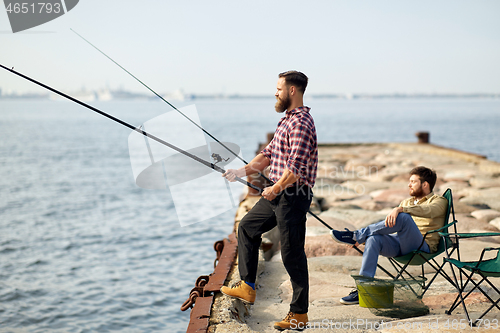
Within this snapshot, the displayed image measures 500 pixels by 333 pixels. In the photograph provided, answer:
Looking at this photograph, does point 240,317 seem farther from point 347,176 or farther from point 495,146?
point 495,146

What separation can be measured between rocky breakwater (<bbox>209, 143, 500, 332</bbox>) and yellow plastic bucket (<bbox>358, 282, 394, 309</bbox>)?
0.11 m

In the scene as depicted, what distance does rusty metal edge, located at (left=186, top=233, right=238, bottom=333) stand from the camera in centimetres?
358

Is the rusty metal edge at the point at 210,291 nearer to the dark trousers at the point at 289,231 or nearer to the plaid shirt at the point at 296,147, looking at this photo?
the dark trousers at the point at 289,231

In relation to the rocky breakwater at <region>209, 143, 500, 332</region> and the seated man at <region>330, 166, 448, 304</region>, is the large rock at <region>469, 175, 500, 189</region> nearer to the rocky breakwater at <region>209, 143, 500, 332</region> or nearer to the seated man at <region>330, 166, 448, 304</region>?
the rocky breakwater at <region>209, 143, 500, 332</region>

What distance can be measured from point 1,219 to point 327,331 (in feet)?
43.6

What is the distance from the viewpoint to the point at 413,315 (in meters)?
3.78

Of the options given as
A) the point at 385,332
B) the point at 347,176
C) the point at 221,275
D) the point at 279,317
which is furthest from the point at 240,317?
the point at 347,176

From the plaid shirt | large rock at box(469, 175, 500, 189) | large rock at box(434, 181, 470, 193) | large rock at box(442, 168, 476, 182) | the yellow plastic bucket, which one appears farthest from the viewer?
large rock at box(442, 168, 476, 182)

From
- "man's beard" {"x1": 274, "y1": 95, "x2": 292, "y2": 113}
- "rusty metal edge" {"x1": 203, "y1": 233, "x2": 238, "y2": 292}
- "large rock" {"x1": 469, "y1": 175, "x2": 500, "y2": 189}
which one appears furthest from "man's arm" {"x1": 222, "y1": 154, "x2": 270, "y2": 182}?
"large rock" {"x1": 469, "y1": 175, "x2": 500, "y2": 189}

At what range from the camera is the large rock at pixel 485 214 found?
685cm

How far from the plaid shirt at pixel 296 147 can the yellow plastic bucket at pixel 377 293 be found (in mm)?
971

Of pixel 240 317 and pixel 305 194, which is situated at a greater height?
pixel 305 194

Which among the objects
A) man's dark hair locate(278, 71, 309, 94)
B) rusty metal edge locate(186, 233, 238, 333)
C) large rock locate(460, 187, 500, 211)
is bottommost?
large rock locate(460, 187, 500, 211)

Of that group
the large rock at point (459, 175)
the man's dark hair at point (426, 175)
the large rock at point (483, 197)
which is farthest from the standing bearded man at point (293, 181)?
the large rock at point (459, 175)
